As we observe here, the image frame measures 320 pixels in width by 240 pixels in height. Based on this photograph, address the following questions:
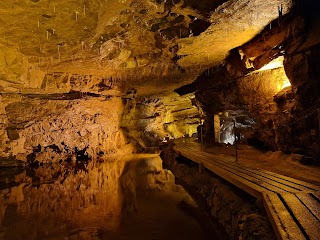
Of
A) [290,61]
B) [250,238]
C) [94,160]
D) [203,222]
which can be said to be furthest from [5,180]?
[290,61]

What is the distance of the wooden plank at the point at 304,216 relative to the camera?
2.64 meters

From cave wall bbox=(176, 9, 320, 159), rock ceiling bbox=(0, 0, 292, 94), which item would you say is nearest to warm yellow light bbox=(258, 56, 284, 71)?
cave wall bbox=(176, 9, 320, 159)

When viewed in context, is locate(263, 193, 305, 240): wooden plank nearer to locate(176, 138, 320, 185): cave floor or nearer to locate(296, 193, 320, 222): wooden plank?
locate(296, 193, 320, 222): wooden plank

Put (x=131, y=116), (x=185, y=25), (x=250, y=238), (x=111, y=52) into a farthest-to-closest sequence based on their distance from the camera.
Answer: (x=131, y=116)
(x=111, y=52)
(x=185, y=25)
(x=250, y=238)

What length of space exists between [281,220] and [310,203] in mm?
723

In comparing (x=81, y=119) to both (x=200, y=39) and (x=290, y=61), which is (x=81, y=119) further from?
(x=290, y=61)

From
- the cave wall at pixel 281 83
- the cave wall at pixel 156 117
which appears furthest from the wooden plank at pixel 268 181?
the cave wall at pixel 156 117

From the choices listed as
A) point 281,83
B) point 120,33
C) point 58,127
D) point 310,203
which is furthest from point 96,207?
point 58,127

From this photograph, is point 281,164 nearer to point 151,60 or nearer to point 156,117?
point 151,60

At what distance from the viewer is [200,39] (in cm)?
848

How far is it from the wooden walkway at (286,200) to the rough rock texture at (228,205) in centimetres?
29

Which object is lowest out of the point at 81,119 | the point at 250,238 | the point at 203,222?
the point at 203,222

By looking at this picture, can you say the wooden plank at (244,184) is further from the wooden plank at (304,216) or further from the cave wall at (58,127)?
the cave wall at (58,127)

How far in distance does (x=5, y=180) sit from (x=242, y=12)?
11.4 metres
